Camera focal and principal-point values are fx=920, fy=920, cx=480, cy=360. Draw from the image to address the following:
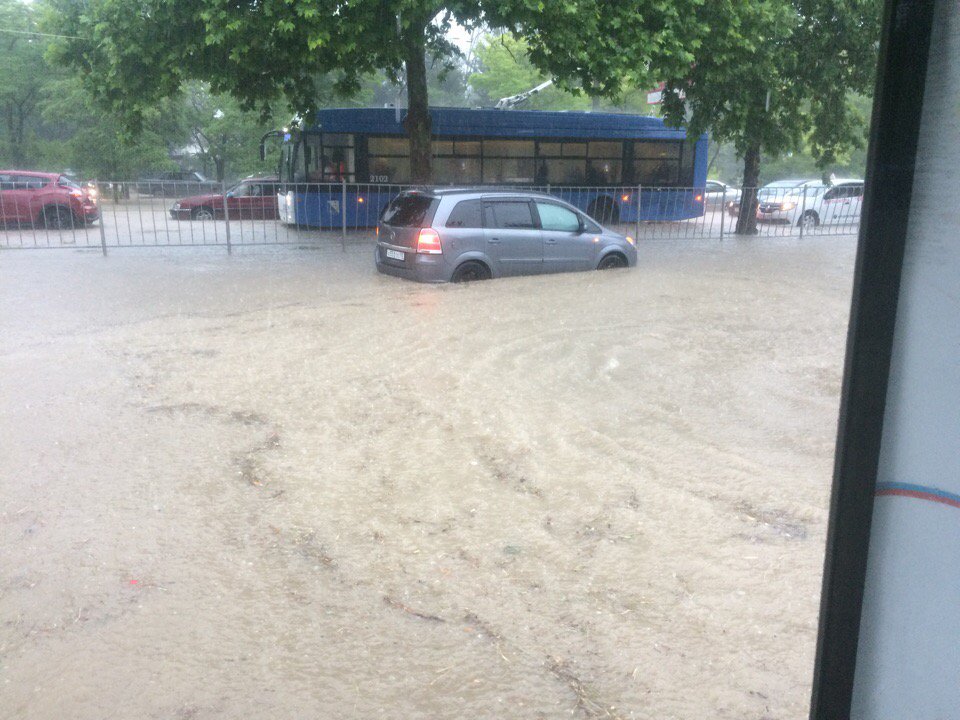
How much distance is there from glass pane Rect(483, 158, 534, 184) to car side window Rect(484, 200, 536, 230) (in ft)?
31.4

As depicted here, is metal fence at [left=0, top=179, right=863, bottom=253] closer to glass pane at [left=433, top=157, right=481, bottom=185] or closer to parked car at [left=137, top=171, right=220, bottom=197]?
parked car at [left=137, top=171, right=220, bottom=197]

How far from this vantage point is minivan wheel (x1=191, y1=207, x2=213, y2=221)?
19.4m

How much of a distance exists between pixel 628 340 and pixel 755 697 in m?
6.70

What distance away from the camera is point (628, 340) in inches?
393

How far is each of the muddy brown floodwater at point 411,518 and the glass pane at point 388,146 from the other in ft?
39.8

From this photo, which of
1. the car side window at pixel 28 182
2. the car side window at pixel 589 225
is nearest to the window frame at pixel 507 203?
the car side window at pixel 589 225

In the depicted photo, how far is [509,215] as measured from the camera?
550 inches

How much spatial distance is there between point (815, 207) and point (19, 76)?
32.8 metres

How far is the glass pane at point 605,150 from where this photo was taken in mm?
24469

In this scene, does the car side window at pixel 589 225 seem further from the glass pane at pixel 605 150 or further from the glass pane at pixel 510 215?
the glass pane at pixel 605 150

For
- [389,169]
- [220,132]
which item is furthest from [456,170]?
[220,132]

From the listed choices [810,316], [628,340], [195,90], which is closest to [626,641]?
[628,340]

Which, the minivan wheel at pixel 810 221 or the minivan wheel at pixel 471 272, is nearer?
the minivan wheel at pixel 471 272

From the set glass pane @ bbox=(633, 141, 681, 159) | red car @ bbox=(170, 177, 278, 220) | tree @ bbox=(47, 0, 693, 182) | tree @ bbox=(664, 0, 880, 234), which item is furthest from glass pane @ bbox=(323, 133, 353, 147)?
glass pane @ bbox=(633, 141, 681, 159)
